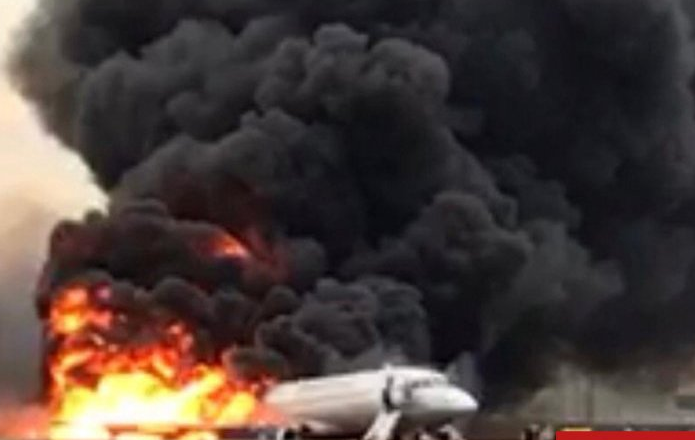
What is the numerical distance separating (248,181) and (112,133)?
7.74 metres

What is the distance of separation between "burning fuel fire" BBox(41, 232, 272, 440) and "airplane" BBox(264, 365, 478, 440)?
2.90 meters

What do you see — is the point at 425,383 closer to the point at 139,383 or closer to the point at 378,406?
the point at 378,406

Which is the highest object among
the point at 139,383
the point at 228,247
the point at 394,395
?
the point at 228,247

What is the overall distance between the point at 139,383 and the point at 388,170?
41.6ft

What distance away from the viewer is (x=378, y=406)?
56.1 metres

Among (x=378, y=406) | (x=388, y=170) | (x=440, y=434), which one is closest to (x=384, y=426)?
(x=378, y=406)

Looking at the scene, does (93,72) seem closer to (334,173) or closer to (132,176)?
(132,176)

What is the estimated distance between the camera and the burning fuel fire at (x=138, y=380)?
60250 mm

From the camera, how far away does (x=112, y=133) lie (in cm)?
6800

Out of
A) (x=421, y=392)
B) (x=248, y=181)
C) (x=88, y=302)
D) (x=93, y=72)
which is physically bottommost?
(x=421, y=392)

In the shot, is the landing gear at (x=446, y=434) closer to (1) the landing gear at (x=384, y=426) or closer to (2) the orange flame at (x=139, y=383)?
(1) the landing gear at (x=384, y=426)

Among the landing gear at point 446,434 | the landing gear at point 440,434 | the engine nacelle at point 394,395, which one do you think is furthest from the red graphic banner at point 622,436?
the landing gear at point 446,434

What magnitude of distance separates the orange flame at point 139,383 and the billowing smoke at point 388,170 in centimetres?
137

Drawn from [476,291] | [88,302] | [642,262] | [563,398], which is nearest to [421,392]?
[476,291]
